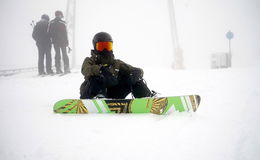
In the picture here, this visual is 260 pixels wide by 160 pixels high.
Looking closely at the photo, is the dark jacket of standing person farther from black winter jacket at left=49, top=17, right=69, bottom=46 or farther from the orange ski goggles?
the orange ski goggles

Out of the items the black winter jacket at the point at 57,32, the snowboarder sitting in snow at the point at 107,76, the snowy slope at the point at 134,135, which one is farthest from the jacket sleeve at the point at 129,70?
the black winter jacket at the point at 57,32

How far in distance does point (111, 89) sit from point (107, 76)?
0.40 metres

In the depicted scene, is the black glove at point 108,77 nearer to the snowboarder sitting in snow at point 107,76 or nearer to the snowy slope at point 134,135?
the snowboarder sitting in snow at point 107,76

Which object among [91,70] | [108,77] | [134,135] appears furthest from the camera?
[108,77]

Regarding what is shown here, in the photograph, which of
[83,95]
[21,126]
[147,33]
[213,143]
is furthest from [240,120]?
[147,33]

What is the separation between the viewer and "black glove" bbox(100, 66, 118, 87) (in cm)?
312

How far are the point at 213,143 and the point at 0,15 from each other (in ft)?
177

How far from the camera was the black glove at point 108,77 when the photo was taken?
312 cm

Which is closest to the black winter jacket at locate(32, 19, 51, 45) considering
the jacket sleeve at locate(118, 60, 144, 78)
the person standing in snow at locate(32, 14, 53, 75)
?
the person standing in snow at locate(32, 14, 53, 75)

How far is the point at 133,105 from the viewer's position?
2.94 metres

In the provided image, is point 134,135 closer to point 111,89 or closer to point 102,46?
point 111,89

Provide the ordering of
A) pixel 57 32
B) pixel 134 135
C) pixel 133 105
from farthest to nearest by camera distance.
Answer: pixel 57 32 → pixel 133 105 → pixel 134 135

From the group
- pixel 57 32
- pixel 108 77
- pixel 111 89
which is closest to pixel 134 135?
pixel 108 77

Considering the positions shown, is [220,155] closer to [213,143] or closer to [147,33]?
[213,143]
